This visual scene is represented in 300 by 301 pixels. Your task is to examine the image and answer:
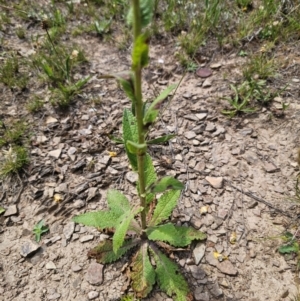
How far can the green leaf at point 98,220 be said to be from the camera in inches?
78.7

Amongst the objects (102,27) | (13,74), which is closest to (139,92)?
(13,74)

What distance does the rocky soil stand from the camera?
6.79 ft

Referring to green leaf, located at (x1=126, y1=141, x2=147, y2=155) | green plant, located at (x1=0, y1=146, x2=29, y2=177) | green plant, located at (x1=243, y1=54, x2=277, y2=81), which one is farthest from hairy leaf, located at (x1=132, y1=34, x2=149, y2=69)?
green plant, located at (x1=243, y1=54, x2=277, y2=81)

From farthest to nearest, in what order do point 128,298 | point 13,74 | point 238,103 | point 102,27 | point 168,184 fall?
point 102,27
point 13,74
point 238,103
point 128,298
point 168,184

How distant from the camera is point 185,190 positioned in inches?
95.7

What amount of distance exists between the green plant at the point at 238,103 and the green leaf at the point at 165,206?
1.03 m

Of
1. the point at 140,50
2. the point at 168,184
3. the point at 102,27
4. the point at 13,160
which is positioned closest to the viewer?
the point at 140,50

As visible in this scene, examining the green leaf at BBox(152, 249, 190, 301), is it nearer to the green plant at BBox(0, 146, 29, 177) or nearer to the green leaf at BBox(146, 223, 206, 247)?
the green leaf at BBox(146, 223, 206, 247)

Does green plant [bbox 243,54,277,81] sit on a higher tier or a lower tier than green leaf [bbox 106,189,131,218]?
higher

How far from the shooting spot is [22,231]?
2.30 meters

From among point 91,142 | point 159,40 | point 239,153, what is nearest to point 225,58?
point 159,40

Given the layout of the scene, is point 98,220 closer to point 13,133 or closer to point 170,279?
point 170,279

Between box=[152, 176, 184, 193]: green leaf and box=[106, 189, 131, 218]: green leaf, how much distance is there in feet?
1.89

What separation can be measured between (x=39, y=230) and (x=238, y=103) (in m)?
1.92
